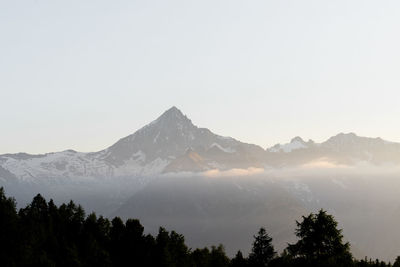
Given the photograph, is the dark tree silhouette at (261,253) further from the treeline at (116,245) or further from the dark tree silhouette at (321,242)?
the dark tree silhouette at (321,242)

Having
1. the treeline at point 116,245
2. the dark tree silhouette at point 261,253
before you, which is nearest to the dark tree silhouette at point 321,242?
the treeline at point 116,245

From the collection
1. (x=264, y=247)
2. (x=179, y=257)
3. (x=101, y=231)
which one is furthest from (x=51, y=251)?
(x=264, y=247)

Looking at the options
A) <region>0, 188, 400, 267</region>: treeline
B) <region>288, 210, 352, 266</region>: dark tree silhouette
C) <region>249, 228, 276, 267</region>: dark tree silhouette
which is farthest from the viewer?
<region>249, 228, 276, 267</region>: dark tree silhouette

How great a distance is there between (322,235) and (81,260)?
38.2 m

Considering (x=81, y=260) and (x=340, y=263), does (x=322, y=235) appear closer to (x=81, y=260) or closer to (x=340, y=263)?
(x=340, y=263)

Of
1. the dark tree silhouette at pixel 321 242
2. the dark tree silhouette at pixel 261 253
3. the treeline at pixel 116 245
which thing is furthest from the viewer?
the dark tree silhouette at pixel 261 253

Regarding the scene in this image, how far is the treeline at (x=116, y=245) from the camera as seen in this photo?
3526 inches

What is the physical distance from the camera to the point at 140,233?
117750mm

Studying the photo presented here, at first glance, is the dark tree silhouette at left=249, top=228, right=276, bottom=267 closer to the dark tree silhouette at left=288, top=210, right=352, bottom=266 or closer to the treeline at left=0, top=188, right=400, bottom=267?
the treeline at left=0, top=188, right=400, bottom=267

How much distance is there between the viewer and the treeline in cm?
8956

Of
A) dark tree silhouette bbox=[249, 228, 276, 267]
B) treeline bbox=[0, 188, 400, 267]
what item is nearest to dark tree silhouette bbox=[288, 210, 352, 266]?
treeline bbox=[0, 188, 400, 267]

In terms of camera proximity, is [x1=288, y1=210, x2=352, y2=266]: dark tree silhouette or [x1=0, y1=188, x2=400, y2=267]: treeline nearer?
[x1=288, y1=210, x2=352, y2=266]: dark tree silhouette

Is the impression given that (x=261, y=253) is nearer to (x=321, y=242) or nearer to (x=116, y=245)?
(x=321, y=242)

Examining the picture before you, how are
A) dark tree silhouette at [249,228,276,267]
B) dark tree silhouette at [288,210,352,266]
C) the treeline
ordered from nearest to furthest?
dark tree silhouette at [288,210,352,266]
the treeline
dark tree silhouette at [249,228,276,267]
